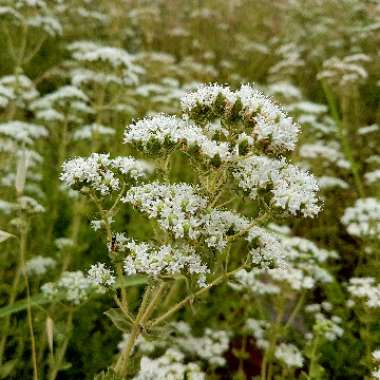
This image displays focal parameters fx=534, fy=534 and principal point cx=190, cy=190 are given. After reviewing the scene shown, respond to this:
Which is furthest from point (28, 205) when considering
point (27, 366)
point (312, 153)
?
point (312, 153)

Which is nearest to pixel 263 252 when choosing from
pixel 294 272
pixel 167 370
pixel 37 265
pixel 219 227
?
pixel 219 227

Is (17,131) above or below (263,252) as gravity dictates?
above

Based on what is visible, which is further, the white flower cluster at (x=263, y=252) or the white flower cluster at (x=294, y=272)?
the white flower cluster at (x=294, y=272)

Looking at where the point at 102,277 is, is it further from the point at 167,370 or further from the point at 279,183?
the point at 167,370

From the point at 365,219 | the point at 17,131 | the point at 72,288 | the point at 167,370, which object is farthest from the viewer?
the point at 17,131

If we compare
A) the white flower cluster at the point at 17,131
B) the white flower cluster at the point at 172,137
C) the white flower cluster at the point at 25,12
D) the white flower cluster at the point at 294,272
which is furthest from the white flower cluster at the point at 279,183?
the white flower cluster at the point at 25,12

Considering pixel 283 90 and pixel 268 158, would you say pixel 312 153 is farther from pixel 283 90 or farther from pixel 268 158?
pixel 268 158

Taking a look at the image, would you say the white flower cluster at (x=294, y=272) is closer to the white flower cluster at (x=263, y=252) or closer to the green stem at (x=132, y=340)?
the white flower cluster at (x=263, y=252)
